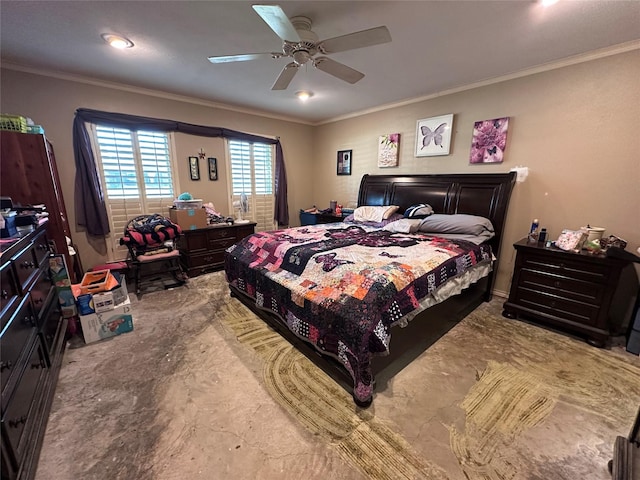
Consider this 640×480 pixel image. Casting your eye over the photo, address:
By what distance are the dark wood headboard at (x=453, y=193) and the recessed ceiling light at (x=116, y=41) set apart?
3314 millimetres

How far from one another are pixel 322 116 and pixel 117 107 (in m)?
3.07

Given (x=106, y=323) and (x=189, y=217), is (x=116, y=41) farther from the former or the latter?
(x=106, y=323)

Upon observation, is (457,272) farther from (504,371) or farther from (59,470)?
(59,470)

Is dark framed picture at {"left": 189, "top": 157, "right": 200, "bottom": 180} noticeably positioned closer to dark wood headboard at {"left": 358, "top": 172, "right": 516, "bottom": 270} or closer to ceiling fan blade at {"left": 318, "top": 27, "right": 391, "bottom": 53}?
dark wood headboard at {"left": 358, "top": 172, "right": 516, "bottom": 270}

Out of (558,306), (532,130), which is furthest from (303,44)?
(558,306)

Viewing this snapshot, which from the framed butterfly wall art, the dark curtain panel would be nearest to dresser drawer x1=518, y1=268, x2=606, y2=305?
the framed butterfly wall art

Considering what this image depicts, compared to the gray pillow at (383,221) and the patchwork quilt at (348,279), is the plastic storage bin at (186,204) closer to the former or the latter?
the patchwork quilt at (348,279)

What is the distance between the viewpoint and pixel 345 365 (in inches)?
65.3

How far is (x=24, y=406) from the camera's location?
124 cm

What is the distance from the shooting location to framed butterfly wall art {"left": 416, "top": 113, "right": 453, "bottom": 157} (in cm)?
342


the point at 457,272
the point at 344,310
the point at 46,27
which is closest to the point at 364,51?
the point at 457,272

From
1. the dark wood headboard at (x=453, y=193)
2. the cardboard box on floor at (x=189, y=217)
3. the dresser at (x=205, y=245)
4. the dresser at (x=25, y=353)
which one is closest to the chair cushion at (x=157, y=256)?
the dresser at (x=205, y=245)

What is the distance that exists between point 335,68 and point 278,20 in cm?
71

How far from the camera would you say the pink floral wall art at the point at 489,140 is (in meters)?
2.99
